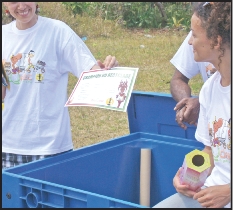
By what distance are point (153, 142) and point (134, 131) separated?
0.70ft

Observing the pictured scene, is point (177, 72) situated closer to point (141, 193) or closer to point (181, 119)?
point (181, 119)

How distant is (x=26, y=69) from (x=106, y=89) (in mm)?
571

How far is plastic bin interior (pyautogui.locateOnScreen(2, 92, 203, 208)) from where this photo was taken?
7.05 feet

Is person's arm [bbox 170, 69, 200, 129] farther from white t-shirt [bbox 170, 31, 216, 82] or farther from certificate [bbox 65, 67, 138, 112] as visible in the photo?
certificate [bbox 65, 67, 138, 112]

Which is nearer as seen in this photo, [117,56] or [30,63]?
[30,63]

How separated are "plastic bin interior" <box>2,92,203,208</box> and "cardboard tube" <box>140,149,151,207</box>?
0.08 feet

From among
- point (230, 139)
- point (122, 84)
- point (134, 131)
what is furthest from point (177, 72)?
point (230, 139)

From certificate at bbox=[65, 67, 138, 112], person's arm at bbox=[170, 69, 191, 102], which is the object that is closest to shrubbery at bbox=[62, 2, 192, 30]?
person's arm at bbox=[170, 69, 191, 102]

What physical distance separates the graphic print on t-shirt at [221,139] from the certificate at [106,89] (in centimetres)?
32

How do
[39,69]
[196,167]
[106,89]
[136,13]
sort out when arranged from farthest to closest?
[136,13]
[39,69]
[106,89]
[196,167]

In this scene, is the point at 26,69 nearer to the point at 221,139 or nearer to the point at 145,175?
the point at 145,175

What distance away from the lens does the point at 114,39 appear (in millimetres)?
8969

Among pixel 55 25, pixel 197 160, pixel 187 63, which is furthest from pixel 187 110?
pixel 55 25

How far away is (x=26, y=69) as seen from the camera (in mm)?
2449
